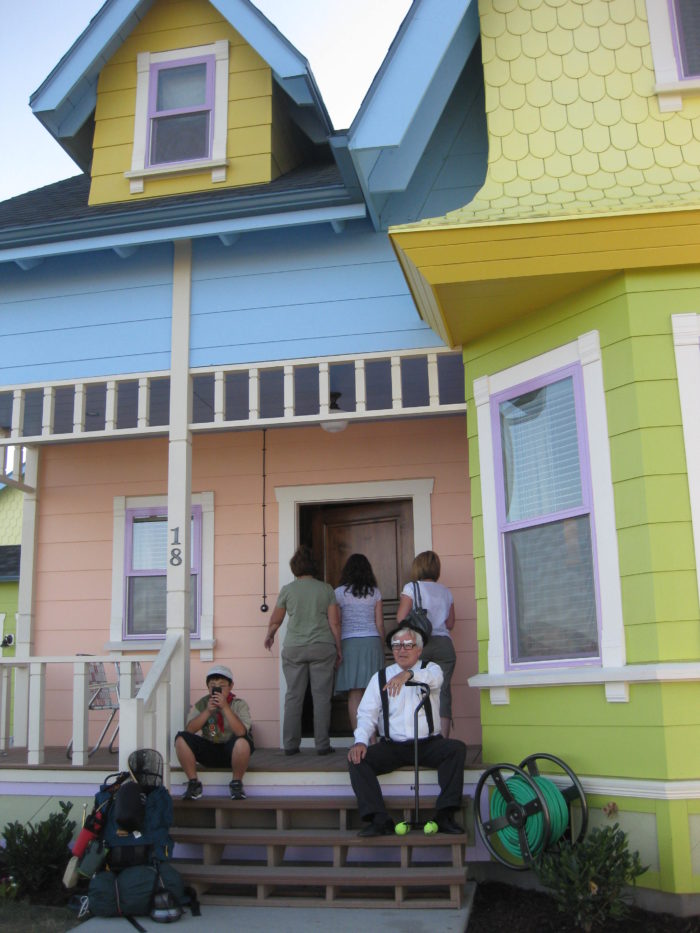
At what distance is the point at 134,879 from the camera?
16.6 ft

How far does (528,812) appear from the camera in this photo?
4980 millimetres

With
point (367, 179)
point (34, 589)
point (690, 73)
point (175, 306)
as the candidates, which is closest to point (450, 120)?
point (367, 179)

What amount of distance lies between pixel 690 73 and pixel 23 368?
5.26 metres

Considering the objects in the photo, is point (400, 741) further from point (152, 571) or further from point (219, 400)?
point (152, 571)

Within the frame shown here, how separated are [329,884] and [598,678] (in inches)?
74.1

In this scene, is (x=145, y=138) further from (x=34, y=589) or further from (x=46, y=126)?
(x=34, y=589)

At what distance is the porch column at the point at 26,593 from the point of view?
8.63 metres

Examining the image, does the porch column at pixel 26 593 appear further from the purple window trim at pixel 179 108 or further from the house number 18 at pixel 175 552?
the purple window trim at pixel 179 108

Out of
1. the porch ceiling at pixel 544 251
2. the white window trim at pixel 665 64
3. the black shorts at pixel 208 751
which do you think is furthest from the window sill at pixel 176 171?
the black shorts at pixel 208 751

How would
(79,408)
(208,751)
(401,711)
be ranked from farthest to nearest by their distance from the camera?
(79,408), (208,751), (401,711)

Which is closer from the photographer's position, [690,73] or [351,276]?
[690,73]

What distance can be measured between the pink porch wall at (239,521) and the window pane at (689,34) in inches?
133

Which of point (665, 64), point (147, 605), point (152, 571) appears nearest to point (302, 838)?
point (147, 605)

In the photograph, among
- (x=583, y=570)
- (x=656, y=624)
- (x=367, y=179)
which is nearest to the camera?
(x=656, y=624)
